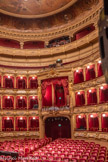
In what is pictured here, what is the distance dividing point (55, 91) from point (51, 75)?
8.07 feet

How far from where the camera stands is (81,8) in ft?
82.0

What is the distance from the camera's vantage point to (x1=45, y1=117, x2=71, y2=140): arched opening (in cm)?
2275

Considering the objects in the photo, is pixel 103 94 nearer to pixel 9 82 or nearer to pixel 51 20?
pixel 9 82

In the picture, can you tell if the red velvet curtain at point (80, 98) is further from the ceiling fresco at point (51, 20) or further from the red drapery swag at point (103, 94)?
the ceiling fresco at point (51, 20)

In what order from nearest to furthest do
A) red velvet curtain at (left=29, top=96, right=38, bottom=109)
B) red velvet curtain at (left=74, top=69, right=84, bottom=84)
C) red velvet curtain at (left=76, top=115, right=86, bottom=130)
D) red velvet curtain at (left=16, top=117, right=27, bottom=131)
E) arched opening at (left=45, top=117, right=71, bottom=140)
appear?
red velvet curtain at (left=76, top=115, right=86, bottom=130) < red velvet curtain at (left=74, top=69, right=84, bottom=84) < arched opening at (left=45, top=117, right=71, bottom=140) < red velvet curtain at (left=16, top=117, right=27, bottom=131) < red velvet curtain at (left=29, top=96, right=38, bottom=109)

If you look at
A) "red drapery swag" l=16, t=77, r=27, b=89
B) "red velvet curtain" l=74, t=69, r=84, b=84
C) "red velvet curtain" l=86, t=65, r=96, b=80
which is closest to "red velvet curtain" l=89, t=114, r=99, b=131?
"red velvet curtain" l=86, t=65, r=96, b=80

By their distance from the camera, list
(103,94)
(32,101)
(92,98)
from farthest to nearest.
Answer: (32,101)
(92,98)
(103,94)

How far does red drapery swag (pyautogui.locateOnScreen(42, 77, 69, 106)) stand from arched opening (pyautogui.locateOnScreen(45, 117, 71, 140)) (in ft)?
6.99

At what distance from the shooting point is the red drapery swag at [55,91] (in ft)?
72.8

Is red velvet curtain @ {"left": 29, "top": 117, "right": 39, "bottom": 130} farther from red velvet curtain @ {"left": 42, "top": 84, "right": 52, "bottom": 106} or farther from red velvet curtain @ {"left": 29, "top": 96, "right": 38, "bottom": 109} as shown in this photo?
red velvet curtain @ {"left": 42, "top": 84, "right": 52, "bottom": 106}

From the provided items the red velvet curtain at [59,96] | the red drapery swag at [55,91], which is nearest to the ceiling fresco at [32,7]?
the red drapery swag at [55,91]

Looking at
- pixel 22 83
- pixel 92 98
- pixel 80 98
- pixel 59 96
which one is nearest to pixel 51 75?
pixel 59 96

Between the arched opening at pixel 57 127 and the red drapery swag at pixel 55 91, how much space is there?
213 cm

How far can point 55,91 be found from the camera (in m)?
23.5
